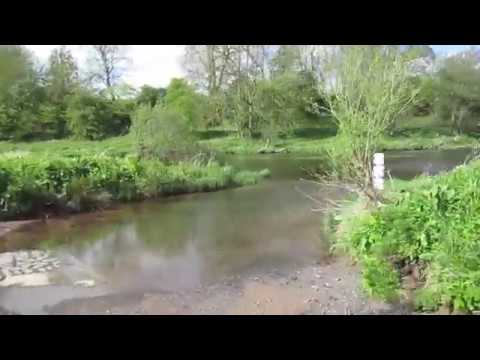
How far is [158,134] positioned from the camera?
11.9 m

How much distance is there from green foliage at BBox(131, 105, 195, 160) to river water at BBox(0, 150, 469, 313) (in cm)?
201

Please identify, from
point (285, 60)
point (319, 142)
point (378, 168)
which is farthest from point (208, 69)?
point (378, 168)

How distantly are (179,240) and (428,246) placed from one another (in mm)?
3525

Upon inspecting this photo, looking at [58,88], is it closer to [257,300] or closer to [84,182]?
[84,182]

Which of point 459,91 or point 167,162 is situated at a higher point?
point 459,91

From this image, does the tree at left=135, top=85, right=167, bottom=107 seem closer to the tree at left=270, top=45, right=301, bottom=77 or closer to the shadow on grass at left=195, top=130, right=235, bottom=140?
the shadow on grass at left=195, top=130, right=235, bottom=140

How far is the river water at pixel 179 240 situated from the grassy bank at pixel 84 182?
0.39 m

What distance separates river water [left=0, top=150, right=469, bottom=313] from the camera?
5180 mm

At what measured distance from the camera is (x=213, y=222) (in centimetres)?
789

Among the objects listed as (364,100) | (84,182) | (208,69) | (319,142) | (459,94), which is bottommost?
(84,182)

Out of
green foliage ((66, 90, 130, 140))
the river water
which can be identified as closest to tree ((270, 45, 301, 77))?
green foliage ((66, 90, 130, 140))

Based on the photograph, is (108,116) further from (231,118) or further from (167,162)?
(167,162)
